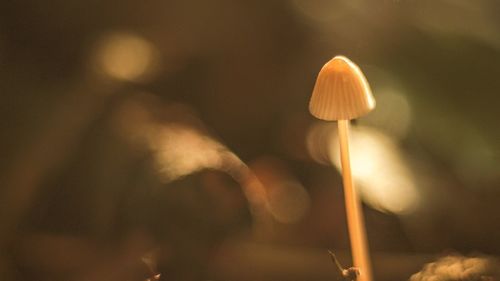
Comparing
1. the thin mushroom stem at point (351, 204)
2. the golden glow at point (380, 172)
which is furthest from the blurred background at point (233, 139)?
the thin mushroom stem at point (351, 204)

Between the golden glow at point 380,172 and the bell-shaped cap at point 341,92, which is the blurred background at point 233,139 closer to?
the golden glow at point 380,172

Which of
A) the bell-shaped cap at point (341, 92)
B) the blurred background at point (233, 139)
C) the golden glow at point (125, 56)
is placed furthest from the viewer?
the golden glow at point (125, 56)

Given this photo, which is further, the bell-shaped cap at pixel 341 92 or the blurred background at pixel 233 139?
the blurred background at pixel 233 139

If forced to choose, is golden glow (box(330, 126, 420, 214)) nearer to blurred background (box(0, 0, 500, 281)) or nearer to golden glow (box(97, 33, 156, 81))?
blurred background (box(0, 0, 500, 281))

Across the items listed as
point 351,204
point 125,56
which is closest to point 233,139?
point 125,56

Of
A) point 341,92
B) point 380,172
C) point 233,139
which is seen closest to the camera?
point 341,92

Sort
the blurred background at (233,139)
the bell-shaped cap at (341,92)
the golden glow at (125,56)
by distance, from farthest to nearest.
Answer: the golden glow at (125,56), the blurred background at (233,139), the bell-shaped cap at (341,92)

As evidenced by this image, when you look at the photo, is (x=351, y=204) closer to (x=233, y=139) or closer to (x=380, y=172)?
(x=380, y=172)

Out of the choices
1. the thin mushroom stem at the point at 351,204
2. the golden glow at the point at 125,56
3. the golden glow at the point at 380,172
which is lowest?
the thin mushroom stem at the point at 351,204
